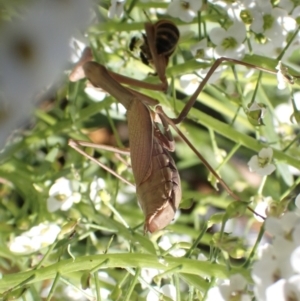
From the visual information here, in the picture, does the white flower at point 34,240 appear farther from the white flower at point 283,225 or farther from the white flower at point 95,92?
the white flower at point 283,225

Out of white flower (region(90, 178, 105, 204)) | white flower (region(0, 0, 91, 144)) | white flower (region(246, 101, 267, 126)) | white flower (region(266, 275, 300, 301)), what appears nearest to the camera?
white flower (region(0, 0, 91, 144))

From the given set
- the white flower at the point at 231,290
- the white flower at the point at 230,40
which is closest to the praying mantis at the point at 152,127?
the white flower at the point at 230,40

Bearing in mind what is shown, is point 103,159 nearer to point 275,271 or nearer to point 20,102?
point 275,271

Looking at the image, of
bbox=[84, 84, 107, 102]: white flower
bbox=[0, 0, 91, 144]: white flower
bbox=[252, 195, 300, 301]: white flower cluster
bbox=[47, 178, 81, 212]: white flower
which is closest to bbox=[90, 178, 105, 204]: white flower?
bbox=[47, 178, 81, 212]: white flower

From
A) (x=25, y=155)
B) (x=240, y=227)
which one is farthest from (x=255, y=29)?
(x=240, y=227)

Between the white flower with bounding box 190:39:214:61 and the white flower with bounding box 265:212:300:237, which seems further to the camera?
the white flower with bounding box 190:39:214:61

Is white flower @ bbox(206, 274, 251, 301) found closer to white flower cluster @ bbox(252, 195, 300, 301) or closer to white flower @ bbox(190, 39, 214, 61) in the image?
white flower cluster @ bbox(252, 195, 300, 301)

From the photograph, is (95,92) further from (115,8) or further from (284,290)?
(284,290)
